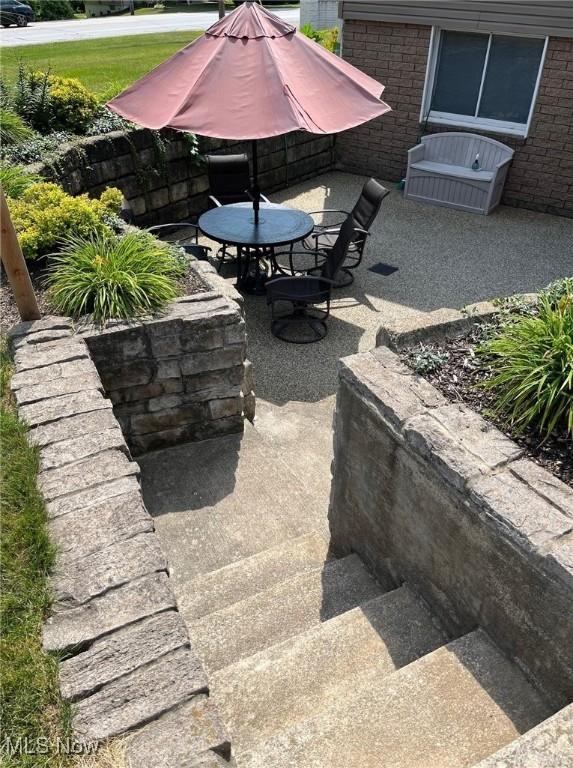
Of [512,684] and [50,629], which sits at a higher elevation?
[50,629]

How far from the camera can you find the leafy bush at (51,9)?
92.6 feet

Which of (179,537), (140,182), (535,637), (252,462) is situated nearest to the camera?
(535,637)

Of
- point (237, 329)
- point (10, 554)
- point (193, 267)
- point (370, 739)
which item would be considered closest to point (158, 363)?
point (237, 329)

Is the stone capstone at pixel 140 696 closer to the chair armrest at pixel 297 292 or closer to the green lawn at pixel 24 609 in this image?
the green lawn at pixel 24 609

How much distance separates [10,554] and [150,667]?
0.79 m

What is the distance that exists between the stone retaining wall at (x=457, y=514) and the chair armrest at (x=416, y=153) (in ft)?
23.0

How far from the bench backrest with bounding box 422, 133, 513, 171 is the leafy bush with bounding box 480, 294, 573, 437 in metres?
6.86

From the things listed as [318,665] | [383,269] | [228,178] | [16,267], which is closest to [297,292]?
[383,269]

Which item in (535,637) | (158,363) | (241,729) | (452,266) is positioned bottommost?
(452,266)

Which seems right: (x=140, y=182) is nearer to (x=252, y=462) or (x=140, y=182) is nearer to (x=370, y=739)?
(x=252, y=462)

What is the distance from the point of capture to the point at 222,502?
4.06 m

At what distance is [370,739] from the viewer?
202cm

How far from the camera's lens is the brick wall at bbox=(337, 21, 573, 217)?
325 inches

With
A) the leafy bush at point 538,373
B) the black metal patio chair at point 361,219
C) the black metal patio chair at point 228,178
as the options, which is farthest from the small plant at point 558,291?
the black metal patio chair at point 228,178
